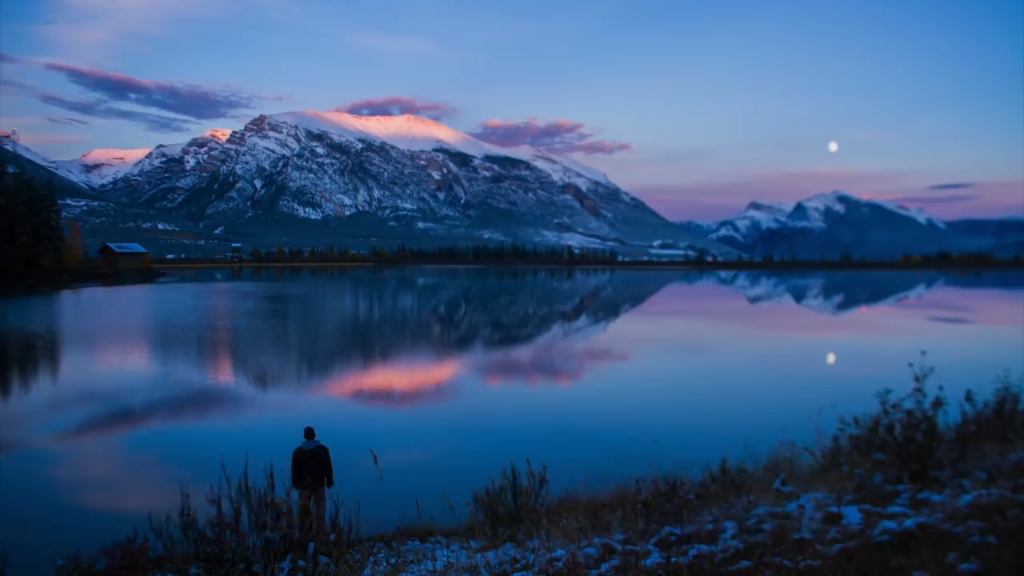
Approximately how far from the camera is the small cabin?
80.8 meters

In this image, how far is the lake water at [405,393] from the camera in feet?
35.3

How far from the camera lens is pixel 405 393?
55.8ft

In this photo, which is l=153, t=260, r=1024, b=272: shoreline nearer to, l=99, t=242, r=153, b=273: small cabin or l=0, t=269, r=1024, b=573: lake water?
l=99, t=242, r=153, b=273: small cabin

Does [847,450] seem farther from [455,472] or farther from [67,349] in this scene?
[67,349]

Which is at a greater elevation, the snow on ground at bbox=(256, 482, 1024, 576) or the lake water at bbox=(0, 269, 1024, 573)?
the snow on ground at bbox=(256, 482, 1024, 576)

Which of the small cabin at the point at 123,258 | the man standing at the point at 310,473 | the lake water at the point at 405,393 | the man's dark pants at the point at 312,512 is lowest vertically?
the lake water at the point at 405,393

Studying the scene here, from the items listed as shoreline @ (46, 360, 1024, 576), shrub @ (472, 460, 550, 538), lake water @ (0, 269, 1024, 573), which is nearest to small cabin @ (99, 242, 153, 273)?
lake water @ (0, 269, 1024, 573)

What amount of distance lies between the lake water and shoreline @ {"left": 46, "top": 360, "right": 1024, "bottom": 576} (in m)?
1.29

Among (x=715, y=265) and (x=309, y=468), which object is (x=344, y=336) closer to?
(x=309, y=468)

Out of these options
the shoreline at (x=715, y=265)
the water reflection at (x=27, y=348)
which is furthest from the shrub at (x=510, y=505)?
the shoreline at (x=715, y=265)

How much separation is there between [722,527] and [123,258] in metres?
87.5

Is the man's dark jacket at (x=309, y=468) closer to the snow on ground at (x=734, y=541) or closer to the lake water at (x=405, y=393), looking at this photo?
the lake water at (x=405, y=393)

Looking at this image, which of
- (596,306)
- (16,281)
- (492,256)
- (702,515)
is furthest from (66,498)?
(492,256)

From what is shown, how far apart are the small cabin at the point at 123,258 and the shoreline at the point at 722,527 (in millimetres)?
80738
